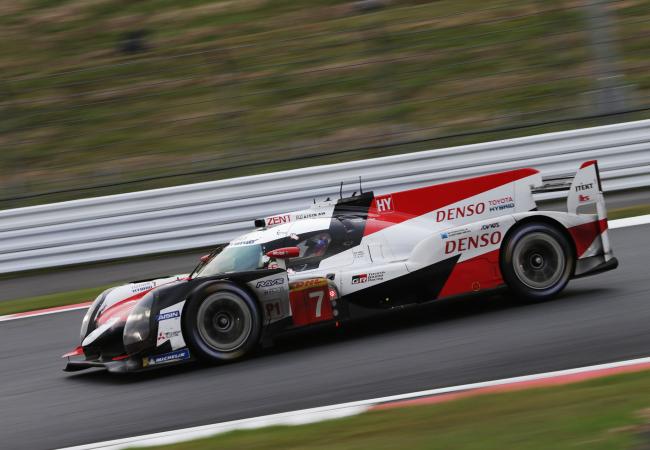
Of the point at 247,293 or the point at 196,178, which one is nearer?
the point at 247,293

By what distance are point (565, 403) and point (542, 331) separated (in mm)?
1816

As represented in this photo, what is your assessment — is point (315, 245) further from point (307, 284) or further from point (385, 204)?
point (385, 204)

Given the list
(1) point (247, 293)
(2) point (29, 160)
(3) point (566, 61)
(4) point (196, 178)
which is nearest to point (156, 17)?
(2) point (29, 160)

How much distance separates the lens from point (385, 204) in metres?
7.80

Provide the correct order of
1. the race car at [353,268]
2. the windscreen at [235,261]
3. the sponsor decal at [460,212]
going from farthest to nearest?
the sponsor decal at [460,212], the windscreen at [235,261], the race car at [353,268]

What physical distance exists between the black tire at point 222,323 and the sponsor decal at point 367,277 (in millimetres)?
823

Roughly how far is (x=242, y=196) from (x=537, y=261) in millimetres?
6069

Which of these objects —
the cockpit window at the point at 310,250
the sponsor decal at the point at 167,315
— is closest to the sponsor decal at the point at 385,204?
A: the cockpit window at the point at 310,250

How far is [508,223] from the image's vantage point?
753 centimetres

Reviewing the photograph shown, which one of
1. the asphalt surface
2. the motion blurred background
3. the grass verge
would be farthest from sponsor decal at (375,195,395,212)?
the motion blurred background

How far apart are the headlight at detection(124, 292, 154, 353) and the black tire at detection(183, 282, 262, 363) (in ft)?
0.95

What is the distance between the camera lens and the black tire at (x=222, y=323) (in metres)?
7.04

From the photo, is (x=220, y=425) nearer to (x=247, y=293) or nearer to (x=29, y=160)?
(x=247, y=293)

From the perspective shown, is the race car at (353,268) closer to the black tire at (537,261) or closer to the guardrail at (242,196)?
the black tire at (537,261)
